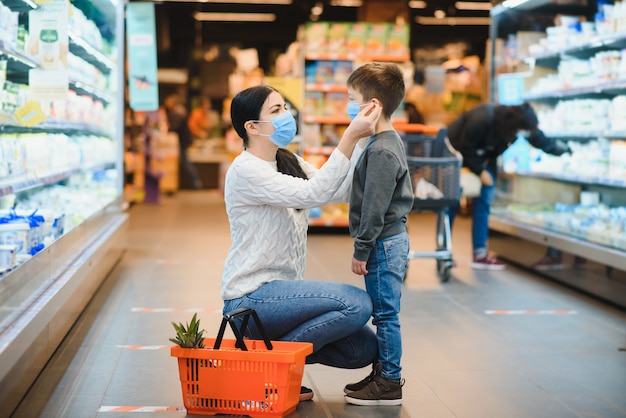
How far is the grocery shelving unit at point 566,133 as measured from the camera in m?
6.85

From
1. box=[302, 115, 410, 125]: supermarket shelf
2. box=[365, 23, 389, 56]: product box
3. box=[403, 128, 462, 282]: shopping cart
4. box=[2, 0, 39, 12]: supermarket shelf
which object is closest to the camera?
box=[2, 0, 39, 12]: supermarket shelf

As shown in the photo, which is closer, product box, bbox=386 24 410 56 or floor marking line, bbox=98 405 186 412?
floor marking line, bbox=98 405 186 412

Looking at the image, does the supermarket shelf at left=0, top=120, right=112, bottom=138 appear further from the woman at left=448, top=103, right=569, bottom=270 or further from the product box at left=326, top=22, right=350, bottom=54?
the product box at left=326, top=22, right=350, bottom=54

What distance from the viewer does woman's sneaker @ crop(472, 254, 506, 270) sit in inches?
324

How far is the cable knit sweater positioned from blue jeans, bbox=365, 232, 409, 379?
1.04ft

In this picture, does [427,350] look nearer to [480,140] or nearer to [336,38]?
[480,140]

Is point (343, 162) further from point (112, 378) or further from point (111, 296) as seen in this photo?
point (111, 296)

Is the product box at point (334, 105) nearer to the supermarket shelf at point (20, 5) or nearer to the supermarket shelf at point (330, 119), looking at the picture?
the supermarket shelf at point (330, 119)

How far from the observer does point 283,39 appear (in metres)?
26.2

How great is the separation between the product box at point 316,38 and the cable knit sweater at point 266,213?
24.3 feet

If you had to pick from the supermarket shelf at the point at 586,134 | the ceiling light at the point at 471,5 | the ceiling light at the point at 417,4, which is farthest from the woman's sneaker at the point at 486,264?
the ceiling light at the point at 471,5

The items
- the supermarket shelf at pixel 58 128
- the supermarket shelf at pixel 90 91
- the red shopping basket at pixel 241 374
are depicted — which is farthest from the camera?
the supermarket shelf at pixel 90 91

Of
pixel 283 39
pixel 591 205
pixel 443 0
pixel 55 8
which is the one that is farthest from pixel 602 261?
pixel 283 39

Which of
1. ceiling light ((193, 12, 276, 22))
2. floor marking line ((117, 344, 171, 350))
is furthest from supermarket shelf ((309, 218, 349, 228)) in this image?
ceiling light ((193, 12, 276, 22))
